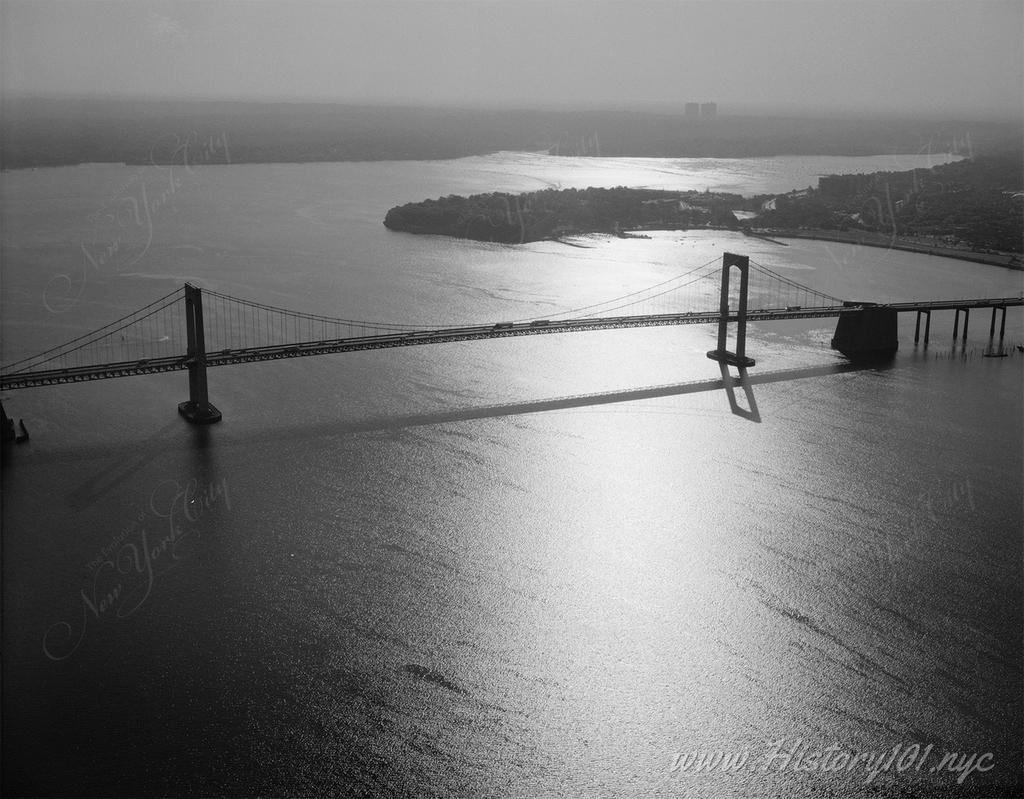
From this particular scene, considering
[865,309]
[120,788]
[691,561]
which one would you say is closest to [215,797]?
[120,788]

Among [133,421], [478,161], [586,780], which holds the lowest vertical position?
[586,780]

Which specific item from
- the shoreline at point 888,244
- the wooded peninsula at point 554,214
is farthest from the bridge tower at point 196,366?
the shoreline at point 888,244

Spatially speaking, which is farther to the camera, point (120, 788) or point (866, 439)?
point (866, 439)

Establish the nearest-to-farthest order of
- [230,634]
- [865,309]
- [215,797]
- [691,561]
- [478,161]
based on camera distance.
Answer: [215,797] → [230,634] → [691,561] → [865,309] → [478,161]

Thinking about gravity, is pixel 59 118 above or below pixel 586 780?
above

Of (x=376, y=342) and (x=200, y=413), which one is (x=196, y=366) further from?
(x=376, y=342)

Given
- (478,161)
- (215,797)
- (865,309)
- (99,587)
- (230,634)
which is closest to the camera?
(215,797)

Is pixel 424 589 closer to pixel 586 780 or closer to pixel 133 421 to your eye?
pixel 586 780
